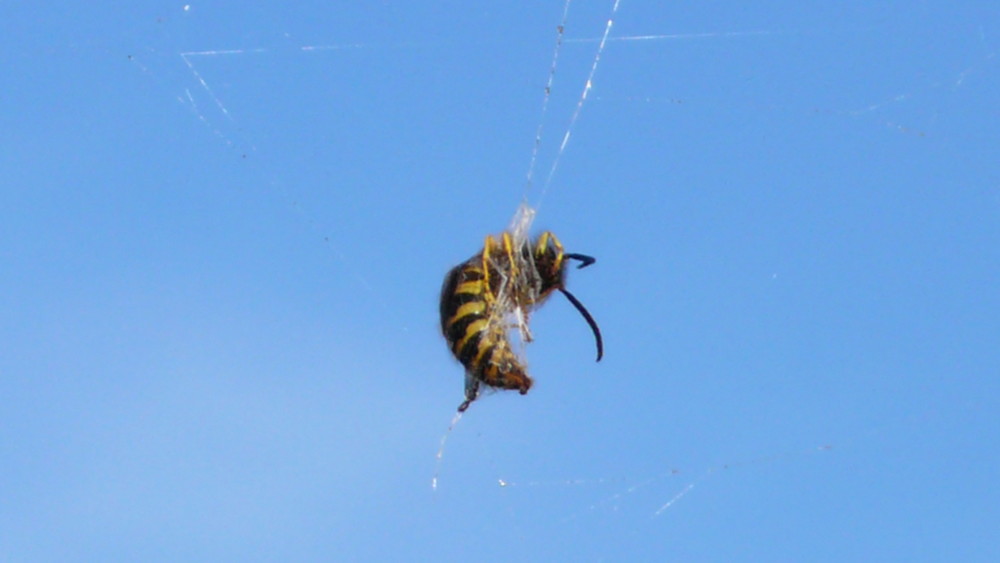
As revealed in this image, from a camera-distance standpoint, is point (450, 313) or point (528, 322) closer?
point (450, 313)

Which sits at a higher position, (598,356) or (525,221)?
(525,221)

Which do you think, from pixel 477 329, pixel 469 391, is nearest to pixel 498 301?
pixel 477 329

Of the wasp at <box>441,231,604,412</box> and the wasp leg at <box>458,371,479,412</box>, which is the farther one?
the wasp leg at <box>458,371,479,412</box>

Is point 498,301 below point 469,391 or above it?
above

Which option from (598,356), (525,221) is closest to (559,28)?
(525,221)

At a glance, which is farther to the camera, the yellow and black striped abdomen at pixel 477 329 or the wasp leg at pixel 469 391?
the wasp leg at pixel 469 391

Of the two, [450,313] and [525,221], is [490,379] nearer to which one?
[450,313]

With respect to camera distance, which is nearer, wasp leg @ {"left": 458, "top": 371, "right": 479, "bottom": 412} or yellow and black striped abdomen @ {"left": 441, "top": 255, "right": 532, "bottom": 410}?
yellow and black striped abdomen @ {"left": 441, "top": 255, "right": 532, "bottom": 410}

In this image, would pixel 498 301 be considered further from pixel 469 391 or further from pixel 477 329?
pixel 469 391
